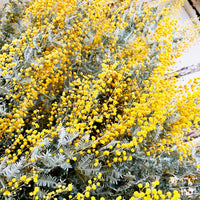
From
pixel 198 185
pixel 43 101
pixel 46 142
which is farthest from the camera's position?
pixel 43 101

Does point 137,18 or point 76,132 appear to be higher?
point 137,18

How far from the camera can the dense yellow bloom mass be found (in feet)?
3.34

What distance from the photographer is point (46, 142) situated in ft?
3.14

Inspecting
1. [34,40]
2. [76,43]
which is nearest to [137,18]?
[76,43]

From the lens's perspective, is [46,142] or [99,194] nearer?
[46,142]

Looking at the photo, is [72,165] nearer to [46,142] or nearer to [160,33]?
[46,142]

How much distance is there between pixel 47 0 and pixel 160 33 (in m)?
0.74

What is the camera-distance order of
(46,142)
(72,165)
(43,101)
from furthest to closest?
(43,101) → (72,165) → (46,142)

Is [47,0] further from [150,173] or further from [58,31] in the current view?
[150,173]

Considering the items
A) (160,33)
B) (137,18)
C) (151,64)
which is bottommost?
(151,64)

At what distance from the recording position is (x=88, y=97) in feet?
4.04

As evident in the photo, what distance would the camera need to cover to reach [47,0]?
4.44ft

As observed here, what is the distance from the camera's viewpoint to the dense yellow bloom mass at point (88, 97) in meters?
1.02

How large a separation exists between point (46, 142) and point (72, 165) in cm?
20
